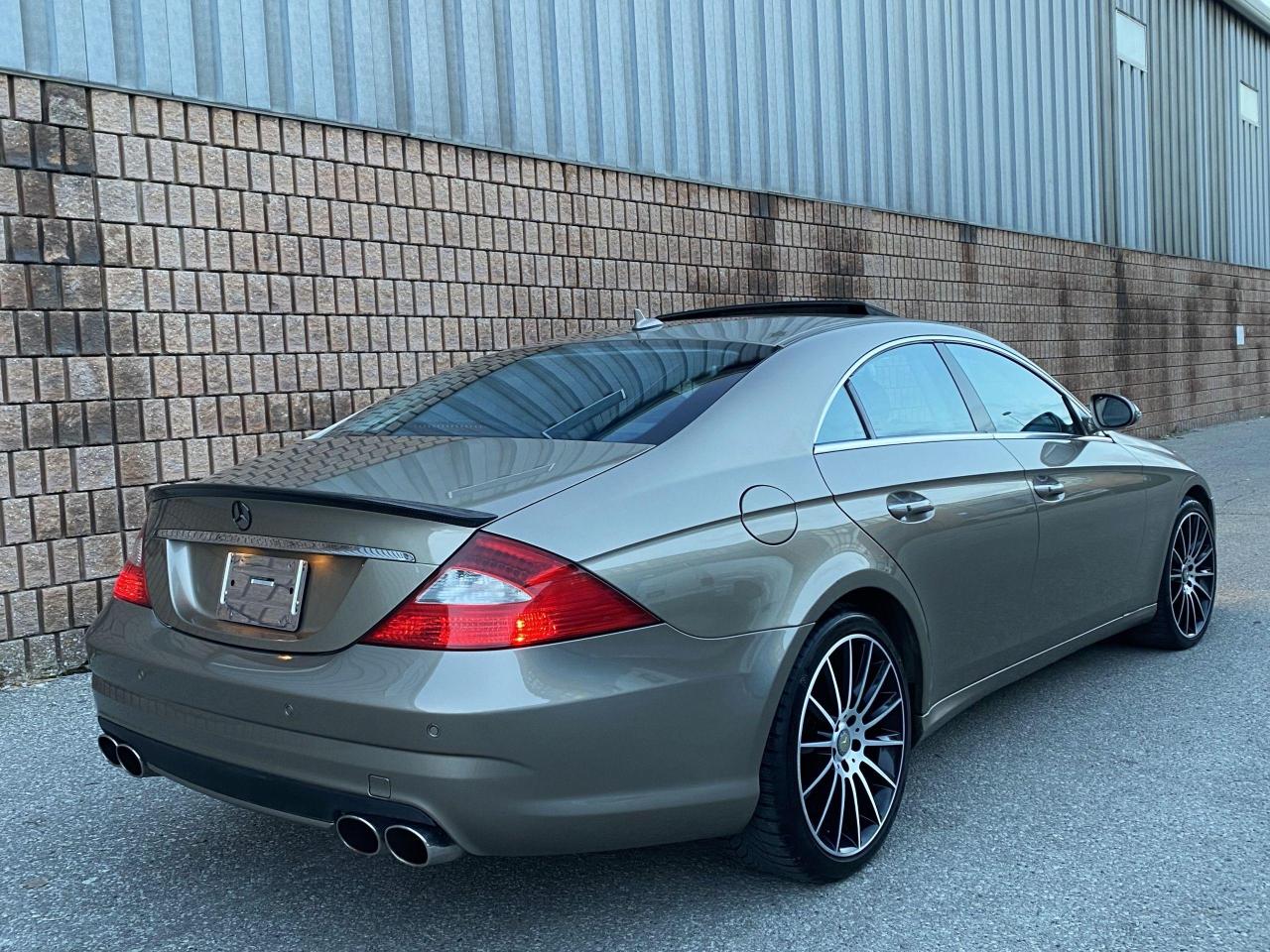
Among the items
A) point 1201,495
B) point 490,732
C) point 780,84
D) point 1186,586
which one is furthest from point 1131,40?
point 490,732

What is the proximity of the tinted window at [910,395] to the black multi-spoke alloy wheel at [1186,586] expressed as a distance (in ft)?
5.73

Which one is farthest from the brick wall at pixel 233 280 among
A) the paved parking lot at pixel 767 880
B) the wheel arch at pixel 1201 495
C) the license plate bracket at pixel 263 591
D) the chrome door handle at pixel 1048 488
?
the wheel arch at pixel 1201 495

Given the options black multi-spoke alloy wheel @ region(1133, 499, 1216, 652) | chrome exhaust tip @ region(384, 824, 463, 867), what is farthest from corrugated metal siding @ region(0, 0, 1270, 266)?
black multi-spoke alloy wheel @ region(1133, 499, 1216, 652)

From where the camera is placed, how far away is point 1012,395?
14.7ft

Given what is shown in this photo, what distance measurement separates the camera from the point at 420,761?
2.53 meters

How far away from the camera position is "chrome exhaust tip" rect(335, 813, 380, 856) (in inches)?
102

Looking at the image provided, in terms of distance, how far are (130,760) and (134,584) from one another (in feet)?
1.46

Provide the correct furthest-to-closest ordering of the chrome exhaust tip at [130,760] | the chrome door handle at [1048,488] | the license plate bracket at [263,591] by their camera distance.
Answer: the chrome door handle at [1048,488]
the chrome exhaust tip at [130,760]
the license plate bracket at [263,591]

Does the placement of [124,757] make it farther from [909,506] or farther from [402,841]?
[909,506]

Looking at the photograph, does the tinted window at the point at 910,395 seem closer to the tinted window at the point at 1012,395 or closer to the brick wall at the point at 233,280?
the tinted window at the point at 1012,395

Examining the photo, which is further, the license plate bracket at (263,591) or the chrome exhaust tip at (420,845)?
the license plate bracket at (263,591)

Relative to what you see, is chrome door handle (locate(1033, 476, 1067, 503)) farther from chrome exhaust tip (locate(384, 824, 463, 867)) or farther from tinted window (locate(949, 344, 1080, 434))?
chrome exhaust tip (locate(384, 824, 463, 867))

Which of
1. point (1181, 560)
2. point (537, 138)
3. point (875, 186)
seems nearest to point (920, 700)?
point (1181, 560)

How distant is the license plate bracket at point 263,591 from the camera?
2.75 meters
